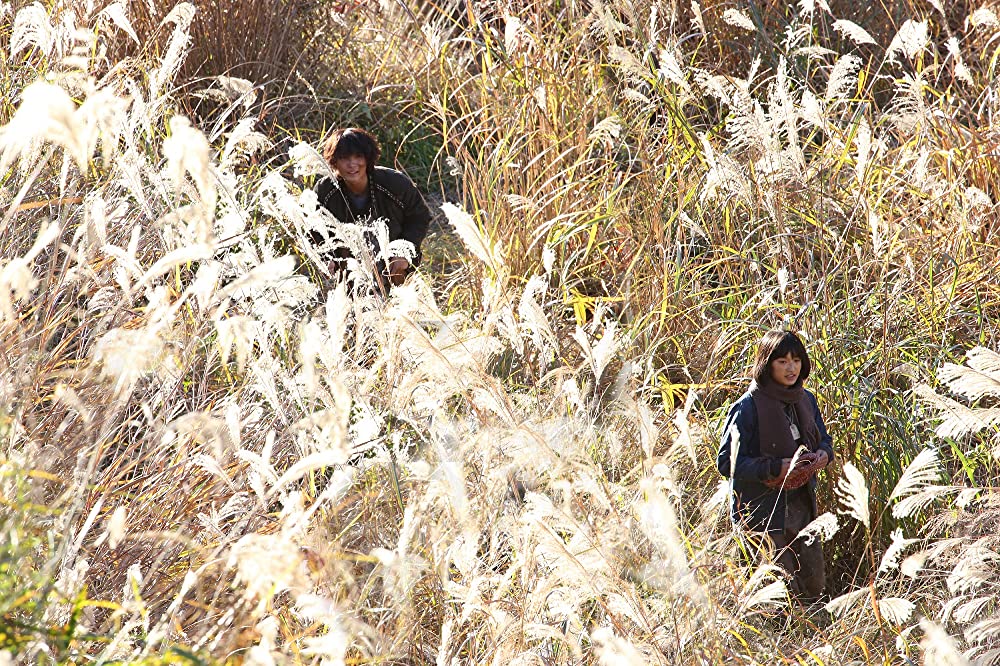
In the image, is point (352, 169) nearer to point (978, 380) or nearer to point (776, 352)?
point (776, 352)

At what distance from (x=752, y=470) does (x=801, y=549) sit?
1.05 feet

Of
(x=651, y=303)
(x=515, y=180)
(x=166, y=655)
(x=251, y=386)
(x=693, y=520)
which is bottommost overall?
(x=693, y=520)

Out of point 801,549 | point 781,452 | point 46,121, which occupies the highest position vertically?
point 46,121

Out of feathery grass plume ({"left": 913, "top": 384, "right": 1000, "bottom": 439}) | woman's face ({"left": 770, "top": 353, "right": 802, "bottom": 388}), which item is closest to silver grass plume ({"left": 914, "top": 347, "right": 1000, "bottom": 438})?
feathery grass plume ({"left": 913, "top": 384, "right": 1000, "bottom": 439})

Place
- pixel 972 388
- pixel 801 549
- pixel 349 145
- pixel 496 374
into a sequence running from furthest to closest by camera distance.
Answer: pixel 349 145
pixel 496 374
pixel 801 549
pixel 972 388

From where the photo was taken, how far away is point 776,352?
3.13 metres

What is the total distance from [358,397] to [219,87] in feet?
11.2

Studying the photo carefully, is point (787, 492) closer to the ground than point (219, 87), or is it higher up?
closer to the ground

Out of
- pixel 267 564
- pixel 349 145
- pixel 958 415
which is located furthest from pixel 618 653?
pixel 349 145

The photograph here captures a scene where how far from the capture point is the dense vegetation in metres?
1.98

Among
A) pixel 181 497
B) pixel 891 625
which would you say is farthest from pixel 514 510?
pixel 891 625

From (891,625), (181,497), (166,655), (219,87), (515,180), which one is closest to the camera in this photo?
(166,655)

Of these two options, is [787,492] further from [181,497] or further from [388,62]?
[388,62]

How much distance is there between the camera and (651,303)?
12.9ft
